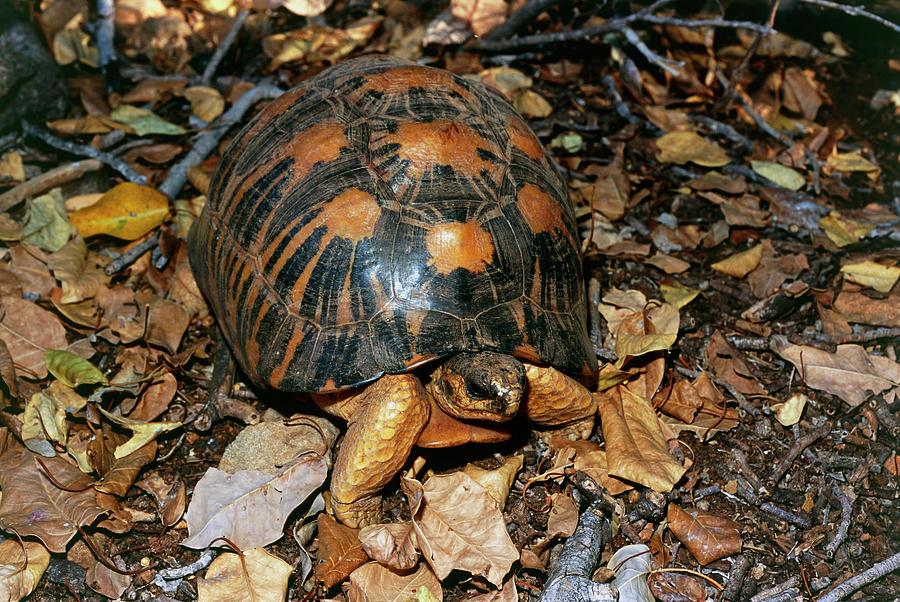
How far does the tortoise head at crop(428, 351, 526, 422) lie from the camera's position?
2.53m

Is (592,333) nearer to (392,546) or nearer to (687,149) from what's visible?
(392,546)

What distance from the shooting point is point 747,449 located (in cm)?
316

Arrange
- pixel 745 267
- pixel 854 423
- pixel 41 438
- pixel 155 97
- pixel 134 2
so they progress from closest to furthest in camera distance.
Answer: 1. pixel 41 438
2. pixel 854 423
3. pixel 745 267
4. pixel 155 97
5. pixel 134 2

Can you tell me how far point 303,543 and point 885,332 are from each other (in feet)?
9.70

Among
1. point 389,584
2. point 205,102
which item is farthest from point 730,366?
point 205,102

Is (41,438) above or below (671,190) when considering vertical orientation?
below

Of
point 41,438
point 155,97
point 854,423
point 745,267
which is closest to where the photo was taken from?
point 41,438

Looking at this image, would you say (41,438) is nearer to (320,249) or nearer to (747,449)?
(320,249)

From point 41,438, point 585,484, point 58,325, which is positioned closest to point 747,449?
point 585,484

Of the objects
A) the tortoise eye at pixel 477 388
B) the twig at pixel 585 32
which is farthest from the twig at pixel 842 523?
the twig at pixel 585 32

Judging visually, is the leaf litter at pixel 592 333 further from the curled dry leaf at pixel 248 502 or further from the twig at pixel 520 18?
the twig at pixel 520 18

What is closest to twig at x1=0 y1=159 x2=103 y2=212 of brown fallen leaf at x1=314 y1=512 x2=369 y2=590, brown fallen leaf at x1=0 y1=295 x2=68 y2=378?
brown fallen leaf at x1=0 y1=295 x2=68 y2=378

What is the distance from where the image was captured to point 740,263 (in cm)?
391

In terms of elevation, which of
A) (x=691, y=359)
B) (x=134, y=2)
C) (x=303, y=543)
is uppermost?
(x=134, y=2)
